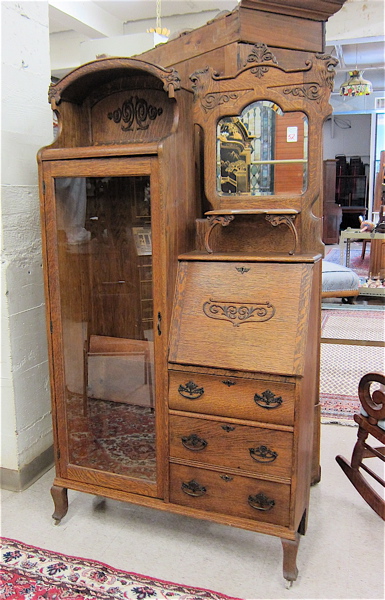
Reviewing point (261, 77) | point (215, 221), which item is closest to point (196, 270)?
point (215, 221)

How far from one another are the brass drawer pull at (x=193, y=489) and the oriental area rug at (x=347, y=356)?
1.37m

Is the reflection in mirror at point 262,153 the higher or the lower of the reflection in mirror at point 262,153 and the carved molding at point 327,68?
the lower

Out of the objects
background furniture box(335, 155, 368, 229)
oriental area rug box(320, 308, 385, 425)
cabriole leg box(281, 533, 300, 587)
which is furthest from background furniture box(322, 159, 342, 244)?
cabriole leg box(281, 533, 300, 587)

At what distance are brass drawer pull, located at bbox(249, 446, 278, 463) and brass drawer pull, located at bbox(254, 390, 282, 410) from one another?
0.50 ft

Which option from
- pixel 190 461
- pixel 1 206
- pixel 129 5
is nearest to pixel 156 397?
pixel 190 461

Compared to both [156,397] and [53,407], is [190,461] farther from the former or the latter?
[53,407]

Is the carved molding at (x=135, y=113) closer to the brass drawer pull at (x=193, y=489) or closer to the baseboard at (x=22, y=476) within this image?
the brass drawer pull at (x=193, y=489)

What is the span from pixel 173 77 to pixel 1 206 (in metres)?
0.93

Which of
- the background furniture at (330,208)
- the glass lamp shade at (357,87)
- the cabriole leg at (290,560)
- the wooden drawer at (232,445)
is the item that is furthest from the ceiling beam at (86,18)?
the background furniture at (330,208)

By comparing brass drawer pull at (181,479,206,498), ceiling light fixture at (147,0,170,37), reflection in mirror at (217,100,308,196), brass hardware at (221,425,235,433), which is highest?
ceiling light fixture at (147,0,170,37)

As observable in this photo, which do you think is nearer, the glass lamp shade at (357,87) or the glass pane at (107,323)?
the glass pane at (107,323)

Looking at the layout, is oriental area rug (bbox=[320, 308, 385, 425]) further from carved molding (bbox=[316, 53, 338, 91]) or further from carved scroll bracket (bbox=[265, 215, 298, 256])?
carved molding (bbox=[316, 53, 338, 91])

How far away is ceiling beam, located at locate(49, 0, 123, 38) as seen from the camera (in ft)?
17.7

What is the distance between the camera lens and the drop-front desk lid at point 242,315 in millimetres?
1732
